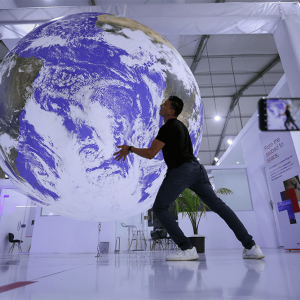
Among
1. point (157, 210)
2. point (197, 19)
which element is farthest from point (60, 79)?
point (197, 19)

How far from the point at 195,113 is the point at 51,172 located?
45.0 inches

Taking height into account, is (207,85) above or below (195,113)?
above

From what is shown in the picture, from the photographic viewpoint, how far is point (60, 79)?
149 centimetres

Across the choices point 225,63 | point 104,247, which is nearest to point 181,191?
point 104,247

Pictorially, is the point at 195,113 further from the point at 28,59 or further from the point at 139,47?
the point at 28,59

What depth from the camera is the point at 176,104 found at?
1.71 metres

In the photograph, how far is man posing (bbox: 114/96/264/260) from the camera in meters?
1.60

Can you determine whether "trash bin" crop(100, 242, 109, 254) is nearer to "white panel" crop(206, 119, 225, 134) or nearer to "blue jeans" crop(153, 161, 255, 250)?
"blue jeans" crop(153, 161, 255, 250)

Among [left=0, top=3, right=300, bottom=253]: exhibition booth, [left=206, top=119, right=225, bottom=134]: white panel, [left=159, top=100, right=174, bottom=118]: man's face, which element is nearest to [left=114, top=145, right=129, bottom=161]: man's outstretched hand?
[left=159, top=100, right=174, bottom=118]: man's face

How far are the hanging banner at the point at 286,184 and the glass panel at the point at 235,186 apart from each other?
324 centimetres

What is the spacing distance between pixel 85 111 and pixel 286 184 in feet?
14.7

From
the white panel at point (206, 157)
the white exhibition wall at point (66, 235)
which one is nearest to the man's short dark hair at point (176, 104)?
the white exhibition wall at point (66, 235)

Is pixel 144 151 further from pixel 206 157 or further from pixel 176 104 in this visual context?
pixel 206 157

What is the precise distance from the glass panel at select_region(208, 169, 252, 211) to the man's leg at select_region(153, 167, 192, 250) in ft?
20.6
